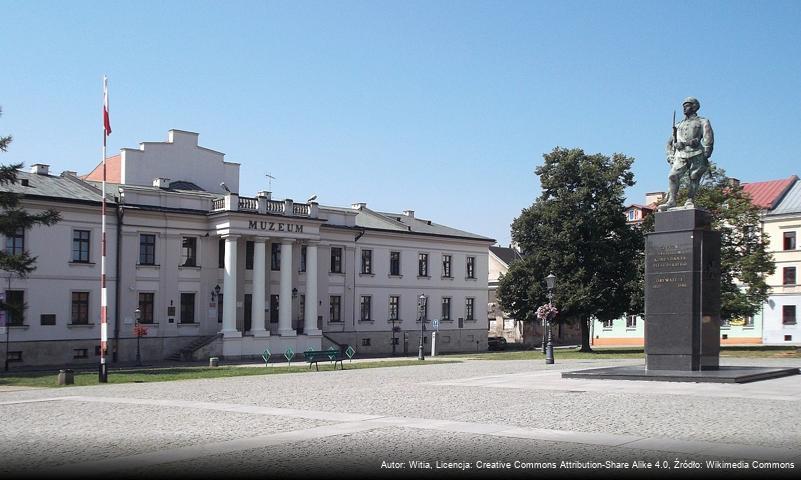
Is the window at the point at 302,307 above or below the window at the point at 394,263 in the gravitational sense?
below

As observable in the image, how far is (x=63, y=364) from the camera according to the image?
140 ft

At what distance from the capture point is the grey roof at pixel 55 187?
43.0 m

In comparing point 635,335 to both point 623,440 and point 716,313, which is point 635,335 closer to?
point 716,313

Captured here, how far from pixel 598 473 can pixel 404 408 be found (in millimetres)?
8251

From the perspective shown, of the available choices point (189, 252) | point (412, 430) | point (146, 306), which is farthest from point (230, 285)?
point (412, 430)

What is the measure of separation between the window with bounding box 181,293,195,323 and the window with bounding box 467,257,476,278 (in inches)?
943

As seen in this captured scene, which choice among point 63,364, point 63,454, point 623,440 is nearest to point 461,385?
point 623,440

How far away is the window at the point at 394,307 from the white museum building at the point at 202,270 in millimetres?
99

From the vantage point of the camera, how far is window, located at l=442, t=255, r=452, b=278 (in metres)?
63.5

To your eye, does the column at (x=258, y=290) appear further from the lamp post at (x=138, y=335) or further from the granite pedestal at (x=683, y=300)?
the granite pedestal at (x=683, y=300)

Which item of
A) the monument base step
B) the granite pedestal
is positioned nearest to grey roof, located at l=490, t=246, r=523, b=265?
the monument base step

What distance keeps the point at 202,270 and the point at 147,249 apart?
3477 millimetres

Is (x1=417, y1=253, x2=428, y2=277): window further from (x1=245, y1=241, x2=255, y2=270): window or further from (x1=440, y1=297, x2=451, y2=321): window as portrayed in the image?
(x1=245, y1=241, x2=255, y2=270): window

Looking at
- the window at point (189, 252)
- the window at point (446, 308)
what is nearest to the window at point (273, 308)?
the window at point (189, 252)
